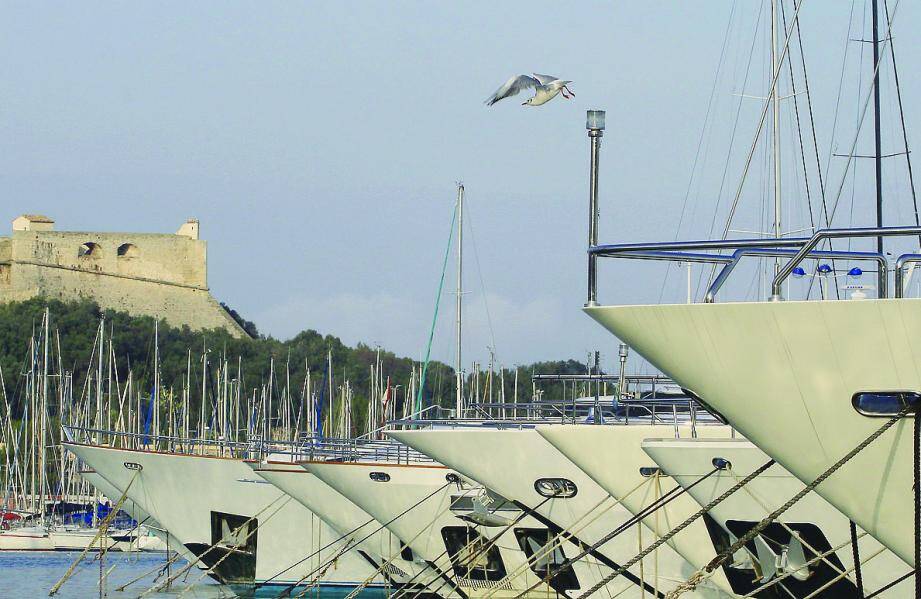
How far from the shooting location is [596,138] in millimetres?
10375

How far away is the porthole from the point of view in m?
17.4

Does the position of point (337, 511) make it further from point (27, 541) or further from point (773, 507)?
point (27, 541)

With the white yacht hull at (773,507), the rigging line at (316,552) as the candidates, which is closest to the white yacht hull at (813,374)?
the white yacht hull at (773,507)

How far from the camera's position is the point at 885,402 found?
896cm

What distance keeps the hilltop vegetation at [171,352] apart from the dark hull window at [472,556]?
2101 inches

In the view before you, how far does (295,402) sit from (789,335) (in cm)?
6958

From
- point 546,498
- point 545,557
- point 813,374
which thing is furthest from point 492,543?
point 813,374

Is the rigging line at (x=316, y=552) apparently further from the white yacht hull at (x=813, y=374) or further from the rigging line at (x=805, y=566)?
the white yacht hull at (x=813, y=374)

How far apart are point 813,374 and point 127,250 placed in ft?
349

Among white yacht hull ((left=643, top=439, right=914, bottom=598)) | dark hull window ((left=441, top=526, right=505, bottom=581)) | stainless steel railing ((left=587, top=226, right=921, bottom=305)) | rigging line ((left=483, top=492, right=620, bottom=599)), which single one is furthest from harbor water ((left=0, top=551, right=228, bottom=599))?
stainless steel railing ((left=587, top=226, right=921, bottom=305))

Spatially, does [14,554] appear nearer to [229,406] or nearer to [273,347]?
[229,406]

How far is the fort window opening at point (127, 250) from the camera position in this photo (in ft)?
366

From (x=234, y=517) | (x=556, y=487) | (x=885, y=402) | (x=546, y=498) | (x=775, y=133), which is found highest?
(x=775, y=133)

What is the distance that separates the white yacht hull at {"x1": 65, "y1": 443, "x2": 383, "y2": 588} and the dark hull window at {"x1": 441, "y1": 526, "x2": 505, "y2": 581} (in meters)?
6.21
